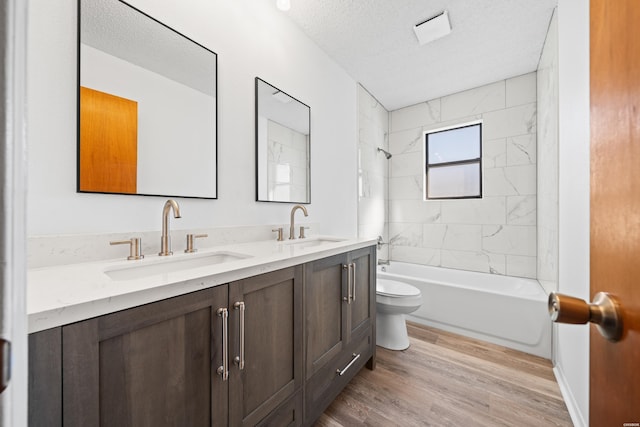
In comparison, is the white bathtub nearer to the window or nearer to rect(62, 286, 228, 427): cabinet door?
the window

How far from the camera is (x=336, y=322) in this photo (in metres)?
1.44

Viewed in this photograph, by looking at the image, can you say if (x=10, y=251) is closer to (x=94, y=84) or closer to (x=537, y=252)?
(x=94, y=84)

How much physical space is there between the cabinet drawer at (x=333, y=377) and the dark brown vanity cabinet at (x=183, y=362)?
9 cm

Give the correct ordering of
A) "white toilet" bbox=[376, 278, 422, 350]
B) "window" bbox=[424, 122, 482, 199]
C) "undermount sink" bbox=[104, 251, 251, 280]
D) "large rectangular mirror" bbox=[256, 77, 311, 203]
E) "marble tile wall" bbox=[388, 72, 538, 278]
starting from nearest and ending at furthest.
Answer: "undermount sink" bbox=[104, 251, 251, 280] → "large rectangular mirror" bbox=[256, 77, 311, 203] → "white toilet" bbox=[376, 278, 422, 350] → "marble tile wall" bbox=[388, 72, 538, 278] → "window" bbox=[424, 122, 482, 199]

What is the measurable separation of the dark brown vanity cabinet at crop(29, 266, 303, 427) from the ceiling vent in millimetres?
2104

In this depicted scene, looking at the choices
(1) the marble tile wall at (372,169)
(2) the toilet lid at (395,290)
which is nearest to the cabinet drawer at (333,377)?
(2) the toilet lid at (395,290)

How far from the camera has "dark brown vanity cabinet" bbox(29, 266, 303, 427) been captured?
1.83ft

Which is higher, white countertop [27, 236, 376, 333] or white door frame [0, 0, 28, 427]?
white door frame [0, 0, 28, 427]

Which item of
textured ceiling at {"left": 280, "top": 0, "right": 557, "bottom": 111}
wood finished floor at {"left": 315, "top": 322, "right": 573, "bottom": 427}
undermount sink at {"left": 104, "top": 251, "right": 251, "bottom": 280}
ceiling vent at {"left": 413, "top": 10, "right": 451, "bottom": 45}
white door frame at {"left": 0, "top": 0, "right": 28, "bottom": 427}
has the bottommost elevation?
wood finished floor at {"left": 315, "top": 322, "right": 573, "bottom": 427}

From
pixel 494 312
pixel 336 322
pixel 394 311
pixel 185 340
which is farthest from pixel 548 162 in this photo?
pixel 185 340

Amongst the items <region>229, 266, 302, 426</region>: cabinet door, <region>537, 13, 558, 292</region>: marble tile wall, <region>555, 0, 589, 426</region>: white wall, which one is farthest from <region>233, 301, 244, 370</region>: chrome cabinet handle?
<region>537, 13, 558, 292</region>: marble tile wall

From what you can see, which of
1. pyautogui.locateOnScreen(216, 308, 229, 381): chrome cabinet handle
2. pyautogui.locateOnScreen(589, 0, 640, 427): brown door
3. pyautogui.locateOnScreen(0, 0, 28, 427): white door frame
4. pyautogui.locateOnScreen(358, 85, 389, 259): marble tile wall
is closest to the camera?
pyautogui.locateOnScreen(0, 0, 28, 427): white door frame

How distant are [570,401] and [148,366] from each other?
2137mm

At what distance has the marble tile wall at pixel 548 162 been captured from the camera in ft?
6.12
